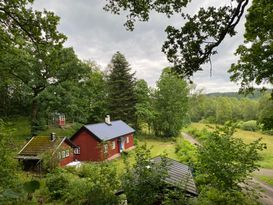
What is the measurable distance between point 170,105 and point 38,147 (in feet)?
101

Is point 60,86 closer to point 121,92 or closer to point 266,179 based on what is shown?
point 121,92

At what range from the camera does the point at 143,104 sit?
4647 centimetres

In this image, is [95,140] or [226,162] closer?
[226,162]

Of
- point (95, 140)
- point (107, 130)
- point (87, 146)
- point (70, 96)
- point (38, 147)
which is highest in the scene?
point (70, 96)

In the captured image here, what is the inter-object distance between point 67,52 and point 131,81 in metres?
19.6

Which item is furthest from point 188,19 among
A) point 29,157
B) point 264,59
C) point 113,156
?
point 113,156

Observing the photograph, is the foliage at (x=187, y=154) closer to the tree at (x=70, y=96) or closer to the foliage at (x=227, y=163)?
the foliage at (x=227, y=163)

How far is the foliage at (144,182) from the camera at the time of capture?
25.8ft

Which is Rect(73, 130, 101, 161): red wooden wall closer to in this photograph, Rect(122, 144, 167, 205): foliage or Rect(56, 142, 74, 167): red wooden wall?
Rect(56, 142, 74, 167): red wooden wall

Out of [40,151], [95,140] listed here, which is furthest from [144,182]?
[95,140]

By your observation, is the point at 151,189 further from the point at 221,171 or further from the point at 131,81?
the point at 131,81

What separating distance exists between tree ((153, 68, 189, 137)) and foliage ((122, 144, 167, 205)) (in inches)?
1545

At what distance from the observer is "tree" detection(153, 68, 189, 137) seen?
48531 mm

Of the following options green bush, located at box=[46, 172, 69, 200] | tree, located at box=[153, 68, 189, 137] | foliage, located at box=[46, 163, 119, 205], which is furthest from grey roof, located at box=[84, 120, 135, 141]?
foliage, located at box=[46, 163, 119, 205]
